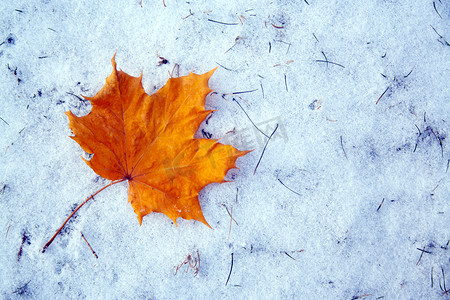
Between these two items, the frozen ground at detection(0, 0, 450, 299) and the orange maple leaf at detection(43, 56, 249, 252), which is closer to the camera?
the orange maple leaf at detection(43, 56, 249, 252)

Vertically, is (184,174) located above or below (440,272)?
above

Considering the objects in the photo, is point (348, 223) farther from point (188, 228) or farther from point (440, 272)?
point (188, 228)

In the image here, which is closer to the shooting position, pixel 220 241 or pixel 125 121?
pixel 125 121

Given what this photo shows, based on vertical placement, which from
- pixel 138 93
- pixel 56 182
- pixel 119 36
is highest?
pixel 119 36

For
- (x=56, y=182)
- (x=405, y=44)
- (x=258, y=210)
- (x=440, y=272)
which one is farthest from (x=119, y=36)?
(x=440, y=272)
